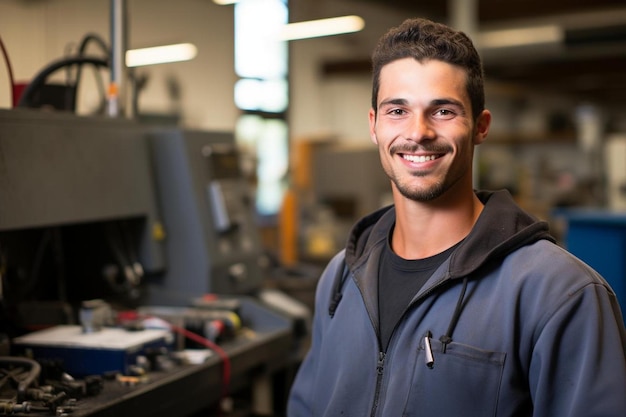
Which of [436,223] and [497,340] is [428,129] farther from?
[497,340]

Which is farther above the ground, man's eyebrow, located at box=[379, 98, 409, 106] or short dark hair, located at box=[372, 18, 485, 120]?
short dark hair, located at box=[372, 18, 485, 120]

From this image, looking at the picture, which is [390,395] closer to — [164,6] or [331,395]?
[331,395]

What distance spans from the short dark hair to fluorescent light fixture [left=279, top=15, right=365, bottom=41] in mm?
5108

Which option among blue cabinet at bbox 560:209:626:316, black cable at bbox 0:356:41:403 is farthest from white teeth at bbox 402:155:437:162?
blue cabinet at bbox 560:209:626:316

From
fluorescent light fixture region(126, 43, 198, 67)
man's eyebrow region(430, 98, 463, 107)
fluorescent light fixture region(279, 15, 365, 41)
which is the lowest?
man's eyebrow region(430, 98, 463, 107)

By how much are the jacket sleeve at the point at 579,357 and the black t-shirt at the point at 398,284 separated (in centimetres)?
26

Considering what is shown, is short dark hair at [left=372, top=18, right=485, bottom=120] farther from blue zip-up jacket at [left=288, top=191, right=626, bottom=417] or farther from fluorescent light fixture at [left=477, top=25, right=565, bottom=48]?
fluorescent light fixture at [left=477, top=25, right=565, bottom=48]

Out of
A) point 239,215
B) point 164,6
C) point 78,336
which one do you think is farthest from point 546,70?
point 78,336

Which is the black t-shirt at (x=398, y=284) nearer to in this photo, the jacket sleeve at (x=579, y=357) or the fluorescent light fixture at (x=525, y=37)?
the jacket sleeve at (x=579, y=357)

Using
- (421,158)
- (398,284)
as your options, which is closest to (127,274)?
(398,284)

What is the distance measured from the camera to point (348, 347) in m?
1.49

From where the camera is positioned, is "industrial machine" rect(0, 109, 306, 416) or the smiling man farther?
"industrial machine" rect(0, 109, 306, 416)

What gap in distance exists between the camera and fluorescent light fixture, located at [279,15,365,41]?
653 centimetres

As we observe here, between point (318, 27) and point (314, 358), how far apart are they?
5.40 metres
